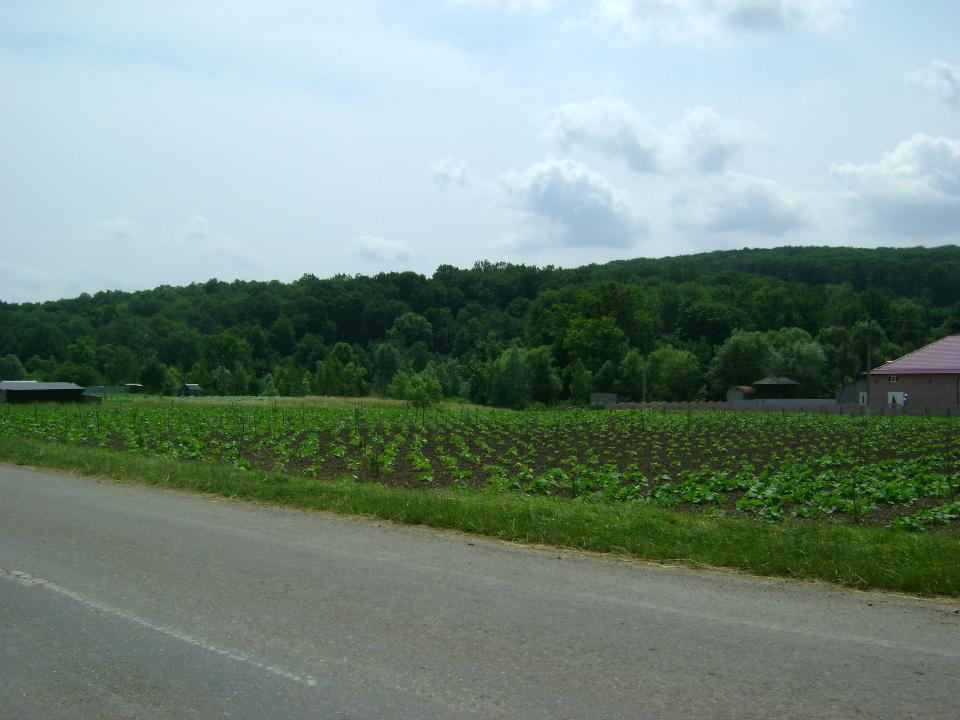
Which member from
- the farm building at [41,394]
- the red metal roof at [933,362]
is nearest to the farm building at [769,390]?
the red metal roof at [933,362]

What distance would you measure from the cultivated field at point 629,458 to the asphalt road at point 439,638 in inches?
193

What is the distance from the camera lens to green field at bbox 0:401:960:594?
787 centimetres

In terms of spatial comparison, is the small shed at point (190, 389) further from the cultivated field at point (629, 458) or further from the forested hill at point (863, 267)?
the forested hill at point (863, 267)

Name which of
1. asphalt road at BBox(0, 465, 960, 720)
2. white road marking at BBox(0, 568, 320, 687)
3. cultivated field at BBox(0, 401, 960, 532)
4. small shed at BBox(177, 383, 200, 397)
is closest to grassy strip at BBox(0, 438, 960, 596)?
asphalt road at BBox(0, 465, 960, 720)

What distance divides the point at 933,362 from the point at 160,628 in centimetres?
6175

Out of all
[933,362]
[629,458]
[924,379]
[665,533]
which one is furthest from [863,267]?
[665,533]

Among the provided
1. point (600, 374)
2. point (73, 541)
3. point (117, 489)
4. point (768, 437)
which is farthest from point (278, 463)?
point (600, 374)

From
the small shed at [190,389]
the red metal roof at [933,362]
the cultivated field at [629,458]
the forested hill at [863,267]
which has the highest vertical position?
the forested hill at [863,267]

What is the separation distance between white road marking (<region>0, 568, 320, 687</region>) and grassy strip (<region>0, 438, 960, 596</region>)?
4.27 metres

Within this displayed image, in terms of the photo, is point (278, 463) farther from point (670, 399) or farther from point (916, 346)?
point (916, 346)

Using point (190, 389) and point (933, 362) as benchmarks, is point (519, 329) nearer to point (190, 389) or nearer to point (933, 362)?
point (190, 389)

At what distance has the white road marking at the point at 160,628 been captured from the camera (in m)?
4.70

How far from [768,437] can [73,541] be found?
25.8m

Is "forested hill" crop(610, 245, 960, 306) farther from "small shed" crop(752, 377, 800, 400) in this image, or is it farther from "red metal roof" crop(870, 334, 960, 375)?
"red metal roof" crop(870, 334, 960, 375)
